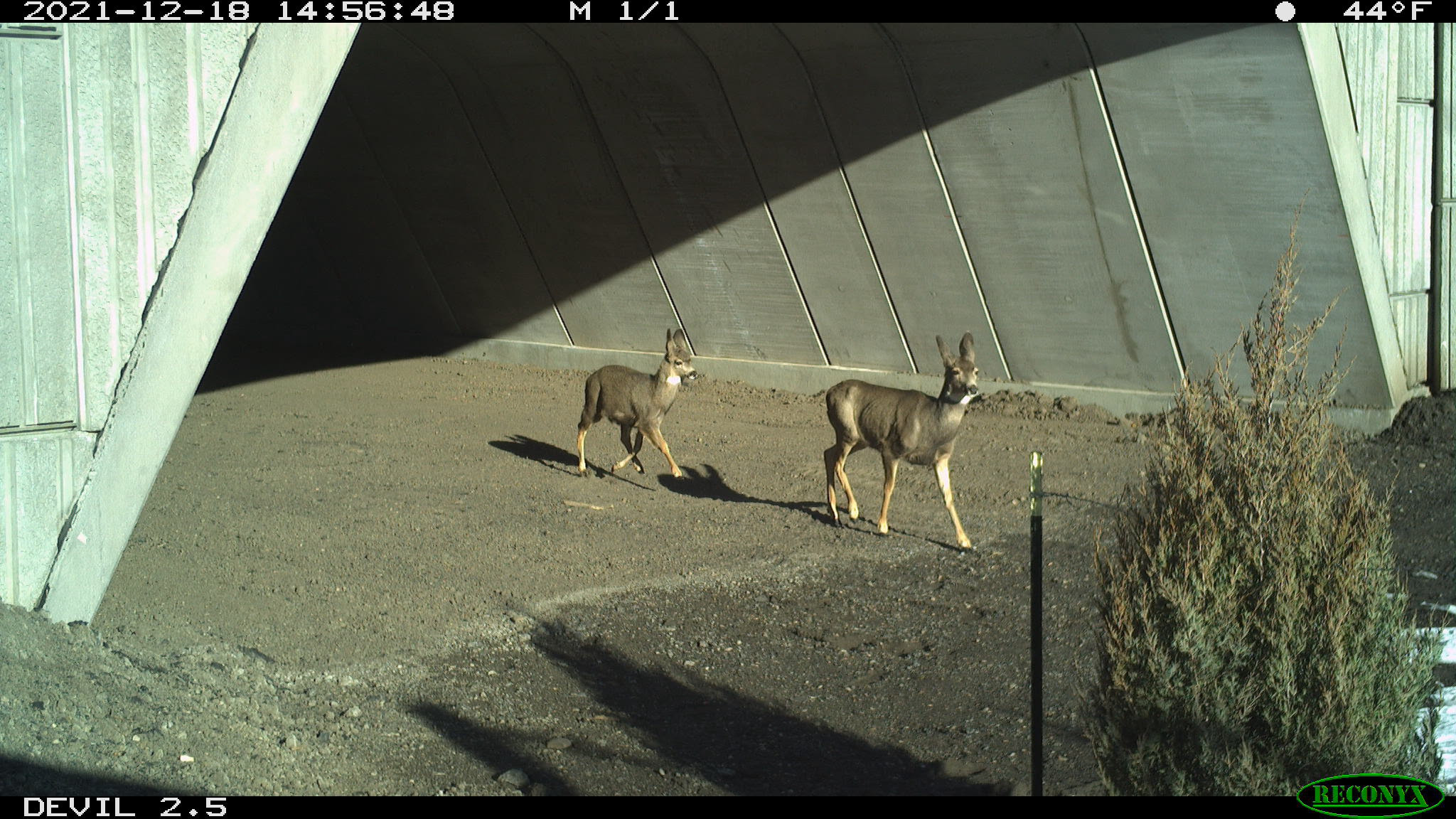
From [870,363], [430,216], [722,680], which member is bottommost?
[722,680]

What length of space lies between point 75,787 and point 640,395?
702 cm

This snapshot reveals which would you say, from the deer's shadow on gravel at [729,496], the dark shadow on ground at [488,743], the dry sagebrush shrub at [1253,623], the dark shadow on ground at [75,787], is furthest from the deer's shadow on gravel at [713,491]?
the dark shadow on ground at [75,787]

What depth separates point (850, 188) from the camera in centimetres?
1430

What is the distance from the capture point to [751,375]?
659 inches

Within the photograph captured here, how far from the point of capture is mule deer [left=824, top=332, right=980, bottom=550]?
30.6ft

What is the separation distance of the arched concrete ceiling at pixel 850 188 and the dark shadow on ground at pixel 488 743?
8202 millimetres

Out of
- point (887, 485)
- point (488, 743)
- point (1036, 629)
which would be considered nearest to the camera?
point (1036, 629)

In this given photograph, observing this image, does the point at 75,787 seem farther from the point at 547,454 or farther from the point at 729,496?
the point at 547,454

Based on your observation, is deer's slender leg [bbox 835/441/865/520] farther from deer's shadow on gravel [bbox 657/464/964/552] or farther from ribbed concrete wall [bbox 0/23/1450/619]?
ribbed concrete wall [bbox 0/23/1450/619]

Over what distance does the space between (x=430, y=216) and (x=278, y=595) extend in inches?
461

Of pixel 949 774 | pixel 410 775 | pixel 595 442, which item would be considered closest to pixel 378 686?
pixel 410 775

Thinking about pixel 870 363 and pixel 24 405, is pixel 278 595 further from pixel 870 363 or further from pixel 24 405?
pixel 870 363
